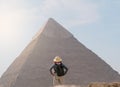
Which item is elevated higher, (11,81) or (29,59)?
(29,59)

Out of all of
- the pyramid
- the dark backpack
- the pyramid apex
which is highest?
the pyramid apex

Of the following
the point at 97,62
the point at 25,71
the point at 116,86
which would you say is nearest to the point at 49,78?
the point at 25,71

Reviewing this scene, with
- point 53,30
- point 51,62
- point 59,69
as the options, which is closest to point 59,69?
point 59,69

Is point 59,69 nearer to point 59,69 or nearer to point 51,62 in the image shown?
point 59,69

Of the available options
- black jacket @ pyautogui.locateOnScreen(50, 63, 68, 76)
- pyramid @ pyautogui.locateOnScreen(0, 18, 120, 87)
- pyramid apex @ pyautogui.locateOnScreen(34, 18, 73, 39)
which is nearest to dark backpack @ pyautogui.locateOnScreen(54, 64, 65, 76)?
black jacket @ pyautogui.locateOnScreen(50, 63, 68, 76)

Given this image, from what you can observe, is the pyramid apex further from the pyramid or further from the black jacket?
the black jacket

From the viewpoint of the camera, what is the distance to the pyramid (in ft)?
268

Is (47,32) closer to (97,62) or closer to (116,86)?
(97,62)

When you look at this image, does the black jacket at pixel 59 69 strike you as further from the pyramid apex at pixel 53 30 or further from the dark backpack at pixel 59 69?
the pyramid apex at pixel 53 30

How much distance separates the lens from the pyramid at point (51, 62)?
8169cm

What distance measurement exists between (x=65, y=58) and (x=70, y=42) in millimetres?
5565

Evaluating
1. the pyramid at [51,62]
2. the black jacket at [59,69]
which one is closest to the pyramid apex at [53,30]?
the pyramid at [51,62]

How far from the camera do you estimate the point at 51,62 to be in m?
86.6

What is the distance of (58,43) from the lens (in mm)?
94312
